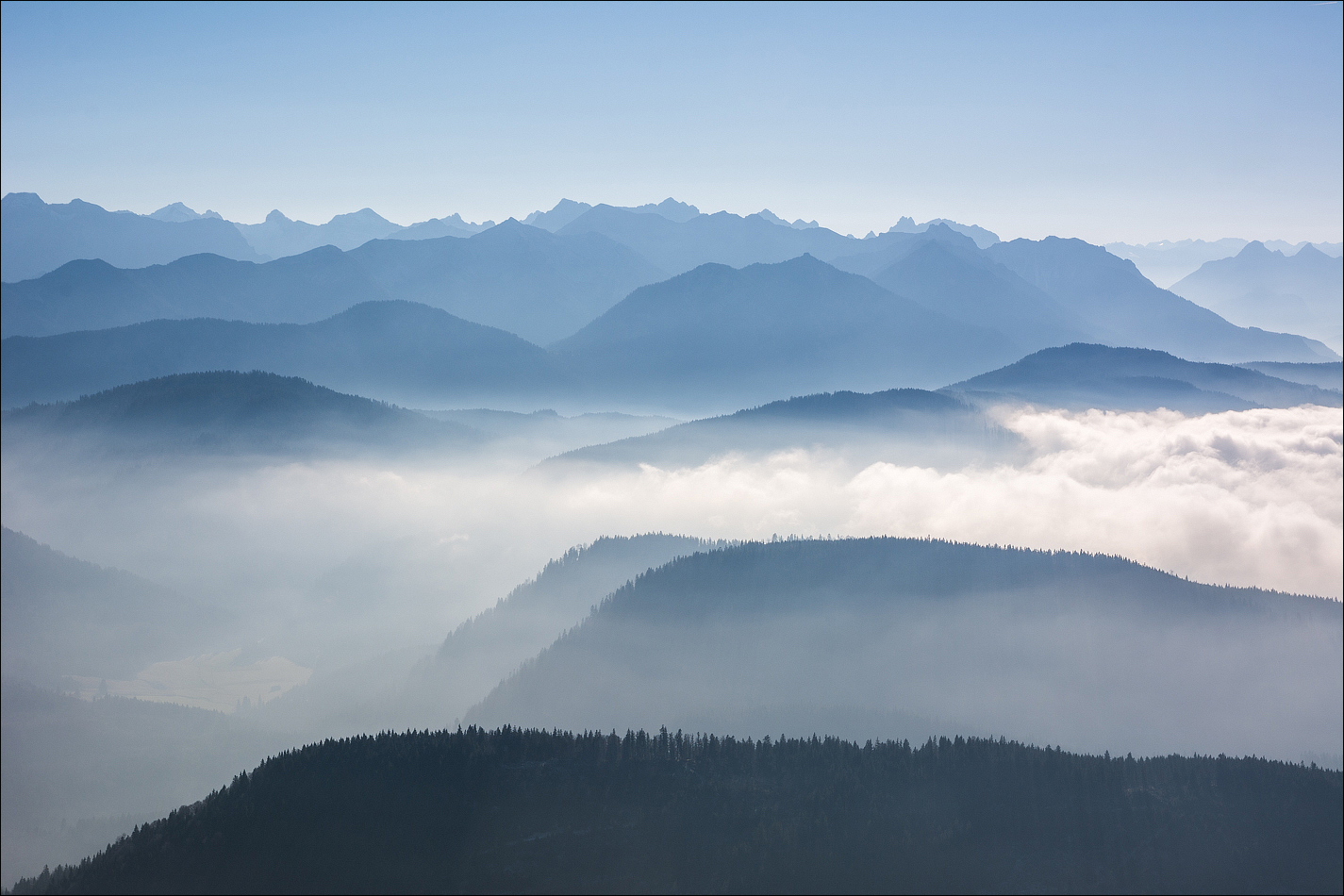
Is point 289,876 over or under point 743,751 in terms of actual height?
under

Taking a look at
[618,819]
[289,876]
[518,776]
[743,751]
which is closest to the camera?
[289,876]

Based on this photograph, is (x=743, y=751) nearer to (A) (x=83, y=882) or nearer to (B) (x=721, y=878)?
(B) (x=721, y=878)

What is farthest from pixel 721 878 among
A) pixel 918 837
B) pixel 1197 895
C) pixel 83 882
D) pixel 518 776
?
pixel 83 882

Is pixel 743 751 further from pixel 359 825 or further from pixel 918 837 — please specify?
pixel 359 825

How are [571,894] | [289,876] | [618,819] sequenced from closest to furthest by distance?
1. [571,894]
2. [289,876]
3. [618,819]

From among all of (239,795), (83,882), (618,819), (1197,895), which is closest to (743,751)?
(618,819)

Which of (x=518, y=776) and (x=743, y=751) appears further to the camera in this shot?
(x=743, y=751)
